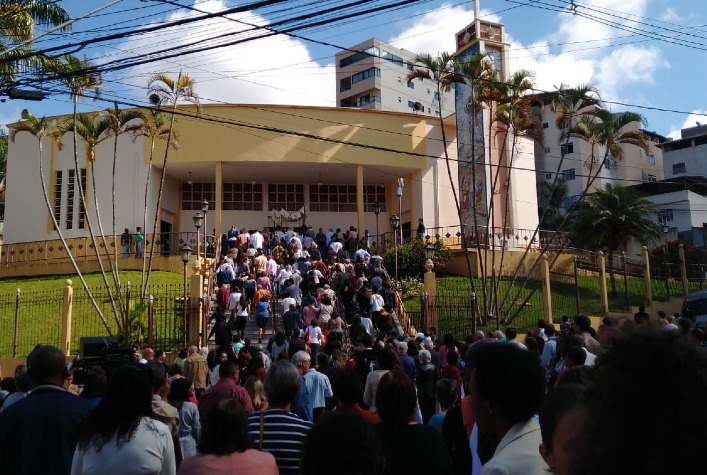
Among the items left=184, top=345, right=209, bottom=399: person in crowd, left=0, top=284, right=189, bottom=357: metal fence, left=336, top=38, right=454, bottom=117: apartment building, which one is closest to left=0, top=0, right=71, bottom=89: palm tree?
left=0, top=284, right=189, bottom=357: metal fence

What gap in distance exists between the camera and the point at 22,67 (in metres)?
17.5

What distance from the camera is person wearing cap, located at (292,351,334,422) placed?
8.69 meters

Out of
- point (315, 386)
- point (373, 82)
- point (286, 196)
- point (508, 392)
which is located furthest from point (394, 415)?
point (373, 82)

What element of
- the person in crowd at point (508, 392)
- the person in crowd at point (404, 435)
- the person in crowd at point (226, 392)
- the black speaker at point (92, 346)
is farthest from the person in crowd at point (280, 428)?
the black speaker at point (92, 346)

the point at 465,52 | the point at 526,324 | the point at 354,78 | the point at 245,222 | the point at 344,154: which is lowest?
the point at 526,324

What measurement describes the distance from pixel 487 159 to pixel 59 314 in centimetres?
1899

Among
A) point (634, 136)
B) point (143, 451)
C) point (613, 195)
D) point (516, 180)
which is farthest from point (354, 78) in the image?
point (143, 451)

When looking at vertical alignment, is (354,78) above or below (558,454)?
above

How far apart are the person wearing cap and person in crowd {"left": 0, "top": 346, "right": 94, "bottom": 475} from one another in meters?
4.31

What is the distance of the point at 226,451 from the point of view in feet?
12.3

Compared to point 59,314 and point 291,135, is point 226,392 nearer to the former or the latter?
point 59,314

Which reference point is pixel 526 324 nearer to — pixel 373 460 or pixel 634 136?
pixel 634 136

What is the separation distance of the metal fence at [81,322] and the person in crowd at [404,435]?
15.8 meters

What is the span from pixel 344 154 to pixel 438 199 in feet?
16.8
